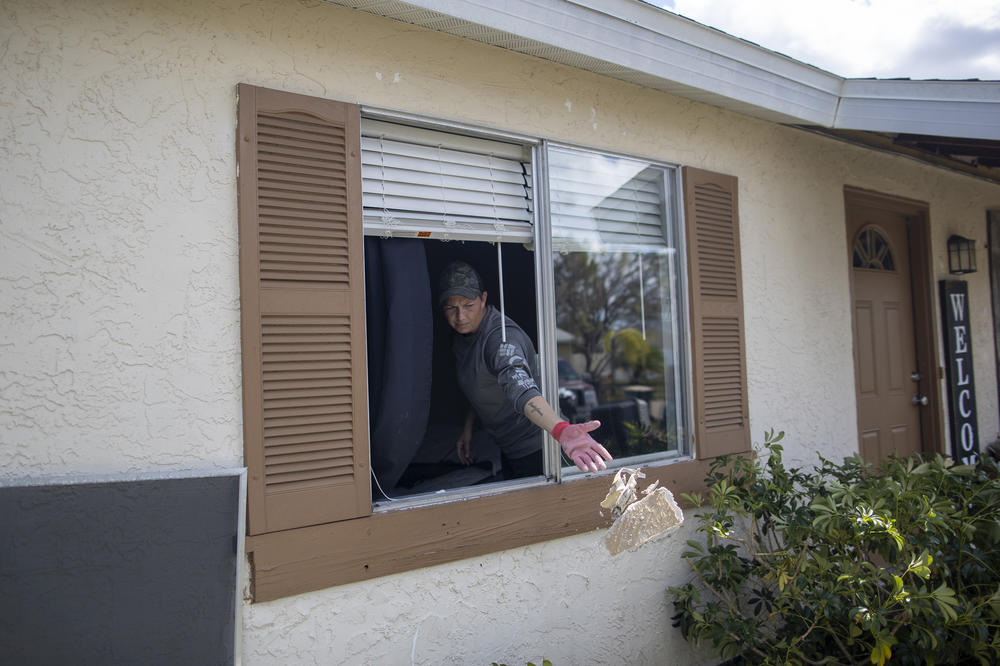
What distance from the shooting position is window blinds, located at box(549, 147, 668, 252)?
125 inches

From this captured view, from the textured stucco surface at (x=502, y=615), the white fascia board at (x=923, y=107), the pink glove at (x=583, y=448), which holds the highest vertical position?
the white fascia board at (x=923, y=107)

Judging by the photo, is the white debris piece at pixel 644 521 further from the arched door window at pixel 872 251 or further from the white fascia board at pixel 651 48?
the arched door window at pixel 872 251

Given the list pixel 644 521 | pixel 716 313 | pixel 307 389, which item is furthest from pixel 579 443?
pixel 716 313

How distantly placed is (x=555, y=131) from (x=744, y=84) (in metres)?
1.11

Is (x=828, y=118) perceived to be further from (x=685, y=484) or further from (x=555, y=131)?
(x=685, y=484)

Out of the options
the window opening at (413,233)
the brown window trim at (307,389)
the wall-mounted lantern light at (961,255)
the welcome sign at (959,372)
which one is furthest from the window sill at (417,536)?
the wall-mounted lantern light at (961,255)

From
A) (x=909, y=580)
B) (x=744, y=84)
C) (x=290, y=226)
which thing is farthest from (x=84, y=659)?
(x=744, y=84)

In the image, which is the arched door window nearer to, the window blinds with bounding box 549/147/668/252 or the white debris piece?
the window blinds with bounding box 549/147/668/252

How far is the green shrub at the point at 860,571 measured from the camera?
105 inches

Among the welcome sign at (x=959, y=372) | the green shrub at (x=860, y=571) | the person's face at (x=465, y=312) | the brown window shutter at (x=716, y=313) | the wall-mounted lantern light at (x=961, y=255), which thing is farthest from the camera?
the wall-mounted lantern light at (x=961, y=255)

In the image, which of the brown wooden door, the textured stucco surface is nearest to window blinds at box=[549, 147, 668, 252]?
the textured stucco surface

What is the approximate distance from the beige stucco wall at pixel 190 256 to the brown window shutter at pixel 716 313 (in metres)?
0.73

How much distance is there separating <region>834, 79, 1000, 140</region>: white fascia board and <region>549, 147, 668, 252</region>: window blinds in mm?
1235

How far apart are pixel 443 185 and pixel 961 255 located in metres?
4.46
